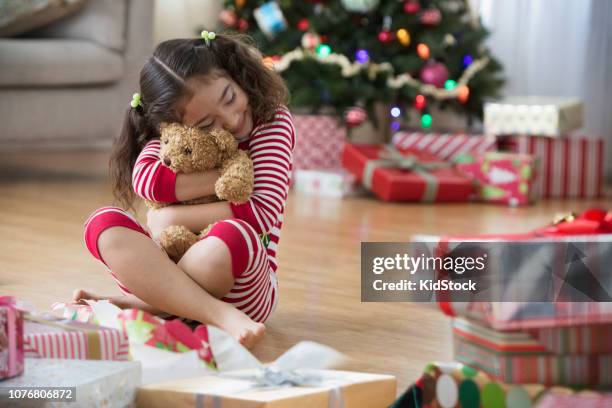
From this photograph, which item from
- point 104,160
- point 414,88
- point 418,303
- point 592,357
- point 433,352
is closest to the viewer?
point 592,357

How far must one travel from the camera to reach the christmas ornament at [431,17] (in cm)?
354

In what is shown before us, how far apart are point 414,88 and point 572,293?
2.57 meters

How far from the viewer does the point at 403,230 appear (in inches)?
99.0

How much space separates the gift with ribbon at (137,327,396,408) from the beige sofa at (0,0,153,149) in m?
2.05

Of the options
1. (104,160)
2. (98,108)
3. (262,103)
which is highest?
(262,103)

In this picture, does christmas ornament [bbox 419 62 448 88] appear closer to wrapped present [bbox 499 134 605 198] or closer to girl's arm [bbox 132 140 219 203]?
wrapped present [bbox 499 134 605 198]

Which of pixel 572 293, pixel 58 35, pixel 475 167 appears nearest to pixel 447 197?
pixel 475 167

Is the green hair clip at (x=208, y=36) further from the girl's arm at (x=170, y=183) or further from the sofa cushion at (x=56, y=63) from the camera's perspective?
the sofa cushion at (x=56, y=63)

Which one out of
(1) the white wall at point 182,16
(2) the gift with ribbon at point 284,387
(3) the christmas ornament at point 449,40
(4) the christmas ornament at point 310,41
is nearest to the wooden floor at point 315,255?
(2) the gift with ribbon at point 284,387

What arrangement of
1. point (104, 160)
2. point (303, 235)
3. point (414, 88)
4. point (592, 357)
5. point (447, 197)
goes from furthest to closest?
1. point (104, 160)
2. point (414, 88)
3. point (447, 197)
4. point (303, 235)
5. point (592, 357)

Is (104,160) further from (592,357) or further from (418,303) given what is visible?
(592,357)

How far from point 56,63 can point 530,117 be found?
1590 millimetres

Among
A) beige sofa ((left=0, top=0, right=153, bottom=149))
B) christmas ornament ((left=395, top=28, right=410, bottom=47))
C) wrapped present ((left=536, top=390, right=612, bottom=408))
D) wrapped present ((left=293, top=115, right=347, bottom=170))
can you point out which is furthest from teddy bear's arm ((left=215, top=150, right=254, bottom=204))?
christmas ornament ((left=395, top=28, right=410, bottom=47))

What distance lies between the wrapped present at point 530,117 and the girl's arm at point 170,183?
2195mm
